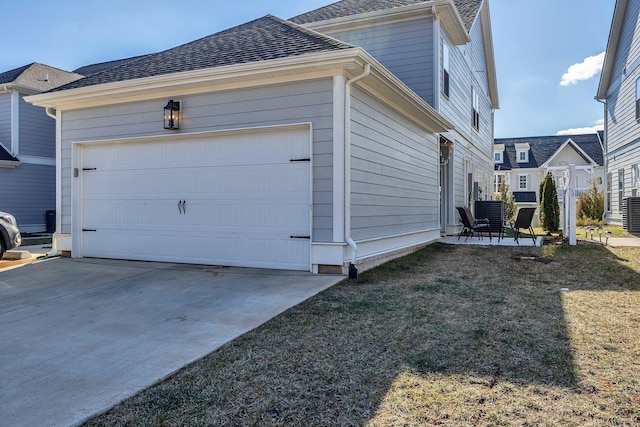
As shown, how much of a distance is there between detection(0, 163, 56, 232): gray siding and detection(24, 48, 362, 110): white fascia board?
8.27 meters

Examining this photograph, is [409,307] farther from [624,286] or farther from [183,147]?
[183,147]

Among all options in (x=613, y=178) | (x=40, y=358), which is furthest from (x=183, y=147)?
(x=613, y=178)

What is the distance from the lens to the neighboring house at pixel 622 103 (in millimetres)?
12859

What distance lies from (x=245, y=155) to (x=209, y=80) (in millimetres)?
1157

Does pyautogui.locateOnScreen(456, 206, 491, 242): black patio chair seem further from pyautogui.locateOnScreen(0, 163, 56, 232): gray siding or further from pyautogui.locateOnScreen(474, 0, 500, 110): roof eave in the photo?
pyautogui.locateOnScreen(0, 163, 56, 232): gray siding

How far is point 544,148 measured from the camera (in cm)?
3130

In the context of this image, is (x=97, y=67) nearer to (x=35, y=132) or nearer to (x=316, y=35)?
(x=35, y=132)

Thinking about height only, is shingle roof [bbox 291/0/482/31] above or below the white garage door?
above

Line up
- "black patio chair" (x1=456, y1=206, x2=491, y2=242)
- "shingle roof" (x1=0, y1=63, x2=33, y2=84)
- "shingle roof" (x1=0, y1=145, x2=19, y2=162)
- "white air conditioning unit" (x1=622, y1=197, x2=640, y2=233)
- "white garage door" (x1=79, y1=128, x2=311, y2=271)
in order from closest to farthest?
"white garage door" (x1=79, y1=128, x2=311, y2=271) → "black patio chair" (x1=456, y1=206, x2=491, y2=242) → "white air conditioning unit" (x1=622, y1=197, x2=640, y2=233) → "shingle roof" (x1=0, y1=145, x2=19, y2=162) → "shingle roof" (x1=0, y1=63, x2=33, y2=84)

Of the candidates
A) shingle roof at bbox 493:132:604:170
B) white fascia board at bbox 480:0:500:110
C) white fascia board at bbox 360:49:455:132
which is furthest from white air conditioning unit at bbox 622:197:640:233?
shingle roof at bbox 493:132:604:170

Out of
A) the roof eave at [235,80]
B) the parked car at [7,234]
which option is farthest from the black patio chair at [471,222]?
the parked car at [7,234]

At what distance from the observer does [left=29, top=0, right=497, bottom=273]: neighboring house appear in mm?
5711

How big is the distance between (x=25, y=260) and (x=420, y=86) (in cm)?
852

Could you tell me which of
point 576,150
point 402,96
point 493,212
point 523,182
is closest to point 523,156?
point 523,182
